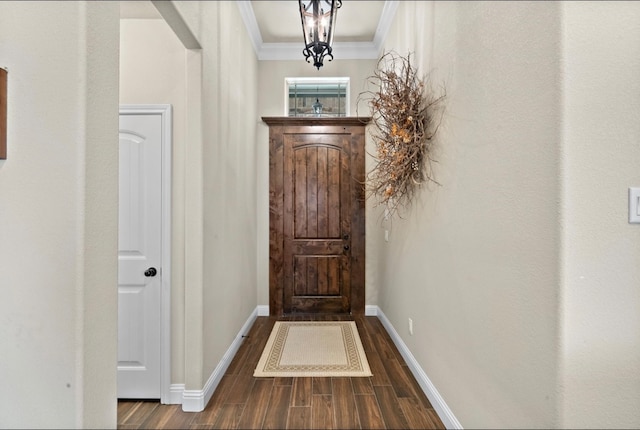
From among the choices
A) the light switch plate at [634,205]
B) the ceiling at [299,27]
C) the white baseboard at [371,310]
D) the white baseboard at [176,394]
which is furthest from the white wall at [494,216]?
the white baseboard at [371,310]

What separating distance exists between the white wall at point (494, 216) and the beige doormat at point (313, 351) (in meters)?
0.76

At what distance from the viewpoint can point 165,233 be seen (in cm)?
229

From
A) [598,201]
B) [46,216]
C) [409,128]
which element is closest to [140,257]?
[46,216]

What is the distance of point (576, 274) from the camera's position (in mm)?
1097

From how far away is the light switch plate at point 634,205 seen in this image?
109cm

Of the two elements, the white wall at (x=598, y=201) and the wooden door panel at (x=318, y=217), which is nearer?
the white wall at (x=598, y=201)

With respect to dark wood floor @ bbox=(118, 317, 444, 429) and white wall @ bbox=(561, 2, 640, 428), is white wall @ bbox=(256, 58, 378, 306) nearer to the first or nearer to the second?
dark wood floor @ bbox=(118, 317, 444, 429)

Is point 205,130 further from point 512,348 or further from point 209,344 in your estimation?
point 512,348

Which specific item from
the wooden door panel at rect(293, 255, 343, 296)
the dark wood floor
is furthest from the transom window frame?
the dark wood floor

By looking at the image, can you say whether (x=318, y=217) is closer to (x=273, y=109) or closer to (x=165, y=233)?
(x=273, y=109)

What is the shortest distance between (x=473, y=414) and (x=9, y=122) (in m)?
2.23

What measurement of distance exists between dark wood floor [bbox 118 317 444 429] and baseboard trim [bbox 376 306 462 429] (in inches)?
1.8

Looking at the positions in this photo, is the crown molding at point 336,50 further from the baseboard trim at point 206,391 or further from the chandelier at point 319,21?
the baseboard trim at point 206,391

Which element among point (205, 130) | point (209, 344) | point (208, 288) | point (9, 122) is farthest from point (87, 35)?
point (209, 344)
